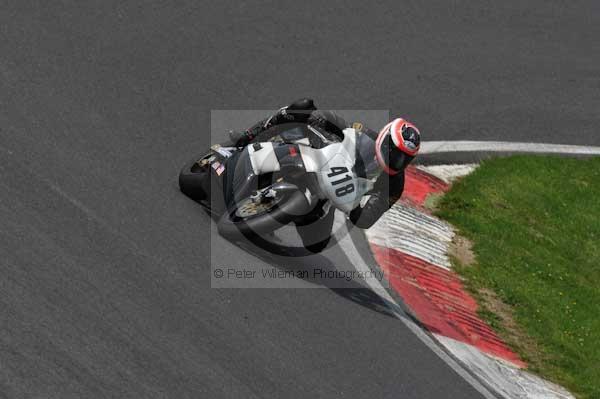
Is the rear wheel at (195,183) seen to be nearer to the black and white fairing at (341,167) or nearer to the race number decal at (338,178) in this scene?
the black and white fairing at (341,167)

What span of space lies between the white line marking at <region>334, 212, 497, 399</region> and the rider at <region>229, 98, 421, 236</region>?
2.84 ft

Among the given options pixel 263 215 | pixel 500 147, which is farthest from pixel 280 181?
pixel 500 147

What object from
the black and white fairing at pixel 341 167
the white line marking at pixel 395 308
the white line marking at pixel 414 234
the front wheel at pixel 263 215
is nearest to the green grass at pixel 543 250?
the white line marking at pixel 414 234

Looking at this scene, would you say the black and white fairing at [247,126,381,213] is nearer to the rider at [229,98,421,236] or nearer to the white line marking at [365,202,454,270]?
the rider at [229,98,421,236]

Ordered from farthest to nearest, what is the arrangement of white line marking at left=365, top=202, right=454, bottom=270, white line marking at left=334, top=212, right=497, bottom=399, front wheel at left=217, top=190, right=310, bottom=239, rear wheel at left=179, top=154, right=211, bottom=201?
white line marking at left=365, top=202, right=454, bottom=270, rear wheel at left=179, top=154, right=211, bottom=201, front wheel at left=217, top=190, right=310, bottom=239, white line marking at left=334, top=212, right=497, bottom=399

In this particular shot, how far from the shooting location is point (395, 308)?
31.7ft

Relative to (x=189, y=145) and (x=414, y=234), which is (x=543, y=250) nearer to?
(x=414, y=234)

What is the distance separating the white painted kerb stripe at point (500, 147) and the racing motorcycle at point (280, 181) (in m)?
4.17

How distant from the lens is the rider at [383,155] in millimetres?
9141

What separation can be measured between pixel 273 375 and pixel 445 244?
4.71 m

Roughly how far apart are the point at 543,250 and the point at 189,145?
503 centimetres

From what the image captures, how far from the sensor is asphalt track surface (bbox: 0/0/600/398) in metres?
7.34

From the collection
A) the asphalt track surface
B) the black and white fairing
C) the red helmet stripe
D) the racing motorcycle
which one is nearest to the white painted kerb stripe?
the asphalt track surface

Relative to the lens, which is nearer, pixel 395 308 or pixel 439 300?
pixel 395 308
